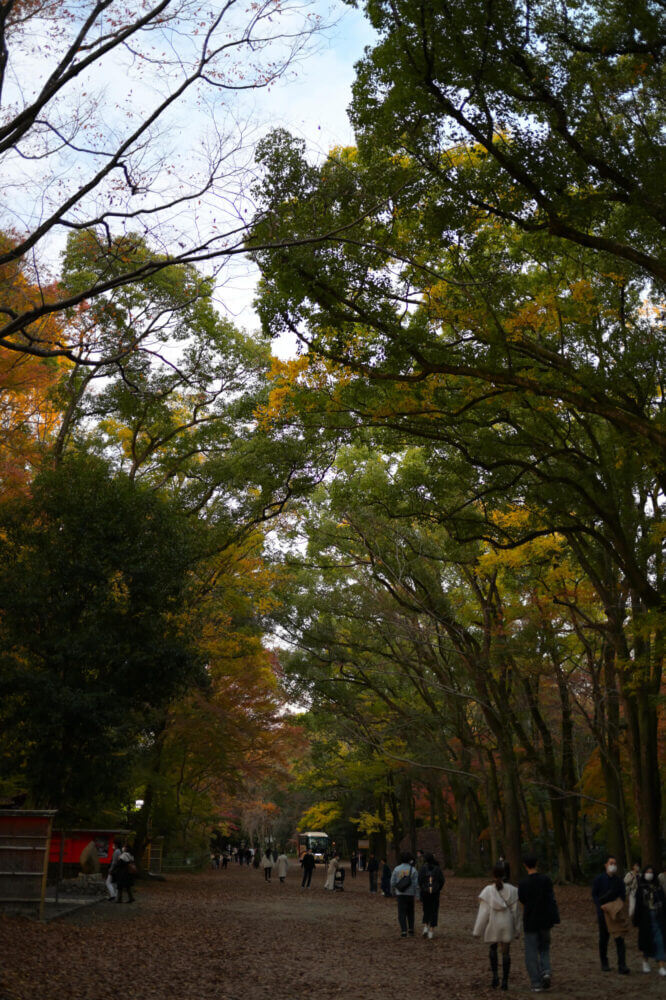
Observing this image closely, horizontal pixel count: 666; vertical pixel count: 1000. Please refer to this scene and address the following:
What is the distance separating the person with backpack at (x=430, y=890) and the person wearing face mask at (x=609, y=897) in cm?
333

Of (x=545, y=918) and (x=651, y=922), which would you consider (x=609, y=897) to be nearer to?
(x=651, y=922)

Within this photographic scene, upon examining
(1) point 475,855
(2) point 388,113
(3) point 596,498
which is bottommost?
(1) point 475,855

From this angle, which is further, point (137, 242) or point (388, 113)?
point (137, 242)

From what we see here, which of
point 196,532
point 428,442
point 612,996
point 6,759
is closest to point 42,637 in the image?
point 6,759

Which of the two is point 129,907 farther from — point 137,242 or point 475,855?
point 475,855

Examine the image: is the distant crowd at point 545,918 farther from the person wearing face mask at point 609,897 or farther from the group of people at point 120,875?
the group of people at point 120,875

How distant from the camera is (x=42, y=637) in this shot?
14.8m

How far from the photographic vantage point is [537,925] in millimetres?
8453

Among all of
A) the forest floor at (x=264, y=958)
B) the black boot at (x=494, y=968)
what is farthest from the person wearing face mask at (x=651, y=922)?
the black boot at (x=494, y=968)

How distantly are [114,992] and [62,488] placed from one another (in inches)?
389

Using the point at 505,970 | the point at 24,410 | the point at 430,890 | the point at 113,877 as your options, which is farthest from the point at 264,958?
the point at 24,410

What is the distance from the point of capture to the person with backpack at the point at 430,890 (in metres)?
12.7

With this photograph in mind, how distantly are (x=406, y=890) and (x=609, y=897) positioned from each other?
→ 169 inches

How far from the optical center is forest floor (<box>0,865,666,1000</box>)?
7.88 m
